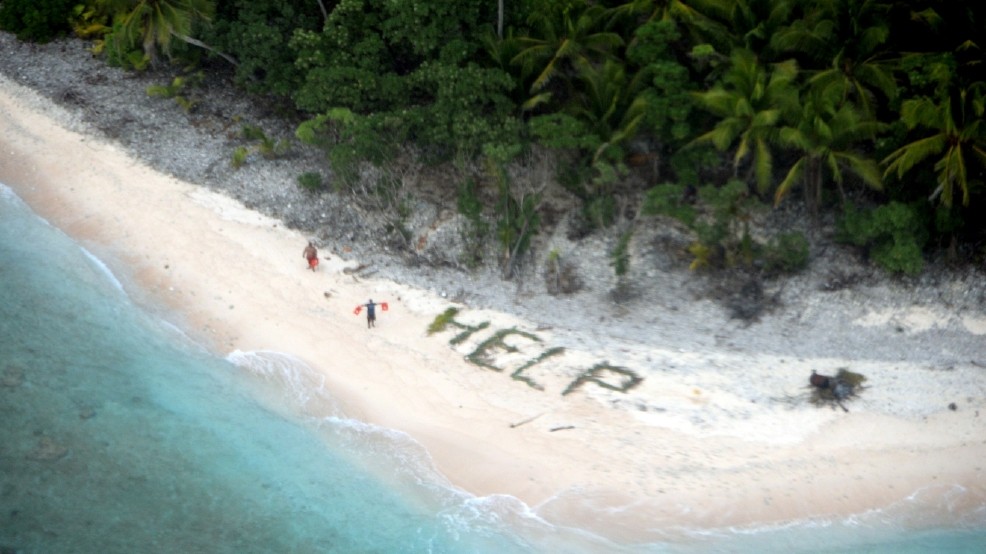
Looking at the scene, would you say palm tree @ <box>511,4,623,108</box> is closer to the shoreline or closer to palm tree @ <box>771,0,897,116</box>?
palm tree @ <box>771,0,897,116</box>

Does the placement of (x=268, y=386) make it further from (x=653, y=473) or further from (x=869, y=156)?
(x=869, y=156)

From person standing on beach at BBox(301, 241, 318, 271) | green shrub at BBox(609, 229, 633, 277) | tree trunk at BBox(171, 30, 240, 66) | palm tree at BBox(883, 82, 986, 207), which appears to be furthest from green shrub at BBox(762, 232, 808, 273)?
tree trunk at BBox(171, 30, 240, 66)

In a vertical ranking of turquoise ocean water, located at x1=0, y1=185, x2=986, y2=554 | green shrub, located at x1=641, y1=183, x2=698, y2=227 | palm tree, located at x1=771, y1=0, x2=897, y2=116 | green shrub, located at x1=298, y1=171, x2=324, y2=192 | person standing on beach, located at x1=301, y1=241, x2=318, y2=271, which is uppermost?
palm tree, located at x1=771, y1=0, x2=897, y2=116

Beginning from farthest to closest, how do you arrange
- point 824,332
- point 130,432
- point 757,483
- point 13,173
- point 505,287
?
point 13,173 → point 505,287 → point 824,332 → point 130,432 → point 757,483

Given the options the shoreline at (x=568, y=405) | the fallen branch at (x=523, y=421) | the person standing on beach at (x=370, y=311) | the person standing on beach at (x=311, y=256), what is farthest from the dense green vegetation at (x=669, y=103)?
the fallen branch at (x=523, y=421)

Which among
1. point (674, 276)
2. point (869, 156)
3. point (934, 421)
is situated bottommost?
point (934, 421)

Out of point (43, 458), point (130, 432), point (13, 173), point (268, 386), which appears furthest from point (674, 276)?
point (13, 173)

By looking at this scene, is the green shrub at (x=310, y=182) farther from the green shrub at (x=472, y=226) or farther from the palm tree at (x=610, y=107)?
the palm tree at (x=610, y=107)
